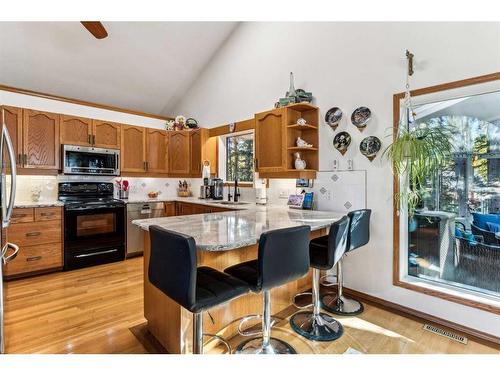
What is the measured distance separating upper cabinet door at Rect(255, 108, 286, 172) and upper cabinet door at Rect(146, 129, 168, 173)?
2.07m

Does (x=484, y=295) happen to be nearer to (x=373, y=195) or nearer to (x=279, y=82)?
(x=373, y=195)

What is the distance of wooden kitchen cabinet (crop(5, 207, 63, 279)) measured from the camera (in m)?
3.15

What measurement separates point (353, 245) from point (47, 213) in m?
3.61

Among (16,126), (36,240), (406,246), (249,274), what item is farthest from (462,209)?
(16,126)

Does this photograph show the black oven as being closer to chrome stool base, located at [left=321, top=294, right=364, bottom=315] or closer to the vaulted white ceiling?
the vaulted white ceiling

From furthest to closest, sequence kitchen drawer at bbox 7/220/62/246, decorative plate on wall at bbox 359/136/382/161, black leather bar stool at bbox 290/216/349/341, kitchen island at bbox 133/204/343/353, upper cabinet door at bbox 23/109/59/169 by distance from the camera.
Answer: upper cabinet door at bbox 23/109/59/169, kitchen drawer at bbox 7/220/62/246, decorative plate on wall at bbox 359/136/382/161, black leather bar stool at bbox 290/216/349/341, kitchen island at bbox 133/204/343/353

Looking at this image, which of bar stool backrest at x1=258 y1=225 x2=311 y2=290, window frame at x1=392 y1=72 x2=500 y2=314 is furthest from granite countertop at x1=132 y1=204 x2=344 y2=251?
window frame at x1=392 y1=72 x2=500 y2=314

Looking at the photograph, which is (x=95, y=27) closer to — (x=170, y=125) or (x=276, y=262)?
(x=170, y=125)

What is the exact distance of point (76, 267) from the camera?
3.54 meters
